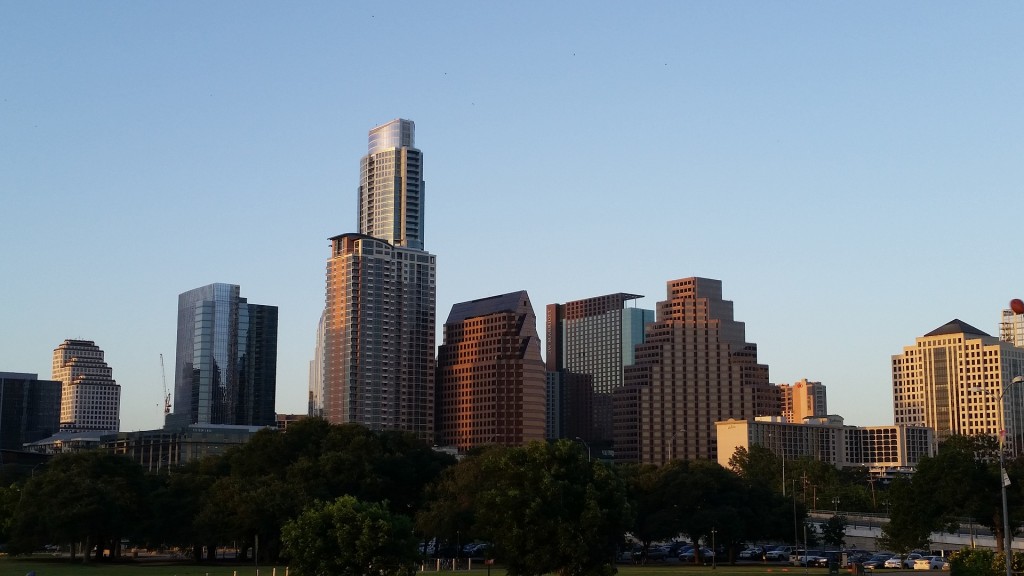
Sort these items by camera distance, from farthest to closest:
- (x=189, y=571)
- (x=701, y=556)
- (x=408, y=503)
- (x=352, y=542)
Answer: (x=701, y=556) → (x=408, y=503) → (x=189, y=571) → (x=352, y=542)

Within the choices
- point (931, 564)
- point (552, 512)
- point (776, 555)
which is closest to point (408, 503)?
point (776, 555)

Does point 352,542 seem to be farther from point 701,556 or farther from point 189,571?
point 701,556

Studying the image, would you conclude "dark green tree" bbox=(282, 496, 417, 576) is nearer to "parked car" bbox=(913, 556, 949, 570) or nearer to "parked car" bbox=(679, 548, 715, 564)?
"parked car" bbox=(913, 556, 949, 570)

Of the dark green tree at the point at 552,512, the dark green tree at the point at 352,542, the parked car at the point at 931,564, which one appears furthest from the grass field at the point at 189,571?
the dark green tree at the point at 552,512

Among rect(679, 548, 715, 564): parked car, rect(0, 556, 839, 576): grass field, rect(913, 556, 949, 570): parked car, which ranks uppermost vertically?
rect(0, 556, 839, 576): grass field

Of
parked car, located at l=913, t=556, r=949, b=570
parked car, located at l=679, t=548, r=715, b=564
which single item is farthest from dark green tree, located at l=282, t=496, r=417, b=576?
parked car, located at l=679, t=548, r=715, b=564

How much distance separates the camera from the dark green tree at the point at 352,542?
72.6 meters

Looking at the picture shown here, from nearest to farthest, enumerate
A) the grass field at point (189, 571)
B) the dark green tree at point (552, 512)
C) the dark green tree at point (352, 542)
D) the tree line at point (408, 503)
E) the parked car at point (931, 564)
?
the dark green tree at point (352, 542) → the tree line at point (408, 503) → the dark green tree at point (552, 512) → the grass field at point (189, 571) → the parked car at point (931, 564)

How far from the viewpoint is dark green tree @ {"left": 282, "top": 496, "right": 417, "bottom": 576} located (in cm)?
7262

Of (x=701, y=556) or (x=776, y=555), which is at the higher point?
(x=776, y=555)

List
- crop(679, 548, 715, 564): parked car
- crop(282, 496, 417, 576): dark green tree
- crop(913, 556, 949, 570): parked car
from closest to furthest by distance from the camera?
crop(282, 496, 417, 576): dark green tree, crop(913, 556, 949, 570): parked car, crop(679, 548, 715, 564): parked car

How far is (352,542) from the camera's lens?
7281 cm

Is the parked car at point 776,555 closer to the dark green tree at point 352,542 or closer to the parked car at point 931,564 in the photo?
the parked car at point 931,564

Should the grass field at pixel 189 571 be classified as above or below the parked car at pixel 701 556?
above
